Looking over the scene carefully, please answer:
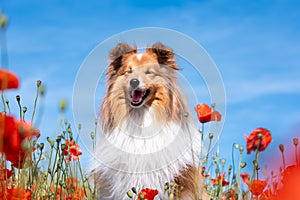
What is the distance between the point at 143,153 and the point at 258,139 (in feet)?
8.62

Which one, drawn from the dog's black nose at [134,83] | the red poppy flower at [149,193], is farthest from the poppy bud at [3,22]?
the dog's black nose at [134,83]

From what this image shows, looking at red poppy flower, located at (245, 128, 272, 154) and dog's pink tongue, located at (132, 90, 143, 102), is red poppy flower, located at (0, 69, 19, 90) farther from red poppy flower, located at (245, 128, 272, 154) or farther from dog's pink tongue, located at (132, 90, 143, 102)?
dog's pink tongue, located at (132, 90, 143, 102)

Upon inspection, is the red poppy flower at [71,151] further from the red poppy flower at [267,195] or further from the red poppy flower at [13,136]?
the red poppy flower at [13,136]

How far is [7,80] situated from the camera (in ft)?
5.74

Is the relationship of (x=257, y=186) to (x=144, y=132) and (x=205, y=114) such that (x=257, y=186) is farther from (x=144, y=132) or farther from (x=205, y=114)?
(x=144, y=132)

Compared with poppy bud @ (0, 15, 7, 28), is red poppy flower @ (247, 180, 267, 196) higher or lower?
lower

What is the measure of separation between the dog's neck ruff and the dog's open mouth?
0.70 feet

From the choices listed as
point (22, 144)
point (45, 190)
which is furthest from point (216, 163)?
point (22, 144)

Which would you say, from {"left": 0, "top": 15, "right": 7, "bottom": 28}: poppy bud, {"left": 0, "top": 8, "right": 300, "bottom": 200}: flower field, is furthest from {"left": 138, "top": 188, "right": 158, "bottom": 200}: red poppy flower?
{"left": 0, "top": 15, "right": 7, "bottom": 28}: poppy bud

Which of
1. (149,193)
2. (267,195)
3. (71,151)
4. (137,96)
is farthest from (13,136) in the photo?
(137,96)

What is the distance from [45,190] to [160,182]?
4.21ft

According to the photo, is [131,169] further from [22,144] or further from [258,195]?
[22,144]

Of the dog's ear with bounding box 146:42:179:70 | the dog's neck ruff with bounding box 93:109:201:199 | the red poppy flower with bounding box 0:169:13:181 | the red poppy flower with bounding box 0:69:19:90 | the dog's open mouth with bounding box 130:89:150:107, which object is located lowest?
the red poppy flower with bounding box 0:69:19:90

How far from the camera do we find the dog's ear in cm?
495
